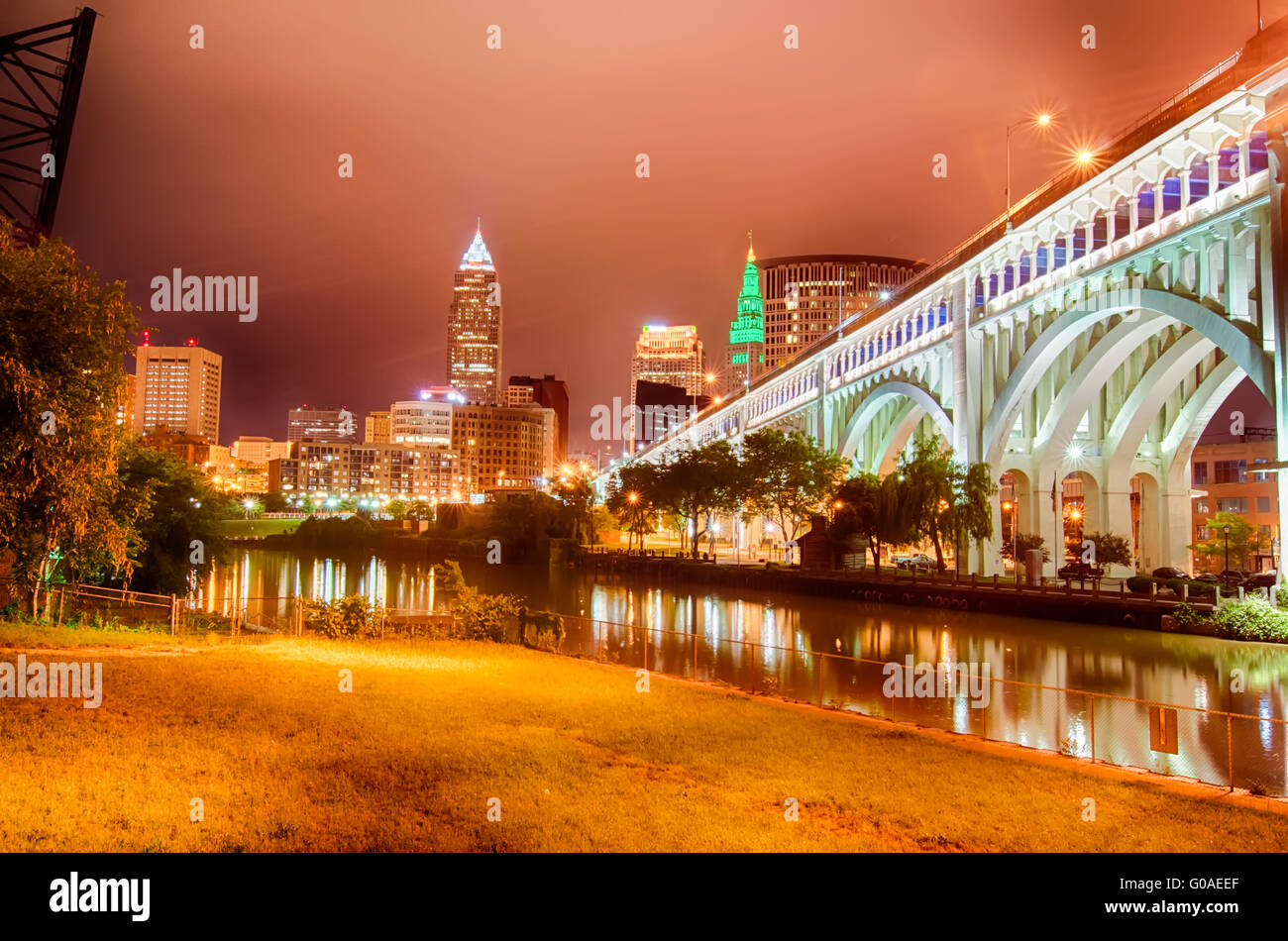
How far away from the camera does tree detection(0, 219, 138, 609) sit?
20.0 metres

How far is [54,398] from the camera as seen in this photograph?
20.6m

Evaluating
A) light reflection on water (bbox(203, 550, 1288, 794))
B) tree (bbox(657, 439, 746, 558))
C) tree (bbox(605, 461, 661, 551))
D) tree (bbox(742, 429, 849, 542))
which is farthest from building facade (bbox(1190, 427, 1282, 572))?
light reflection on water (bbox(203, 550, 1288, 794))

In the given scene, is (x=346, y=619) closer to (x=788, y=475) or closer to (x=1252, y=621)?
(x=1252, y=621)

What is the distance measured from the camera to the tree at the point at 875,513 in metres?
54.0

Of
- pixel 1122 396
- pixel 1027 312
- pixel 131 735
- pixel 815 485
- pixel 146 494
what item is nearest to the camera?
pixel 131 735

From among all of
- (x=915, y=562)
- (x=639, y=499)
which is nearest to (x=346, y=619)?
(x=915, y=562)

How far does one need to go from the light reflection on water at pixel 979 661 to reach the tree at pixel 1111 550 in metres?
16.0

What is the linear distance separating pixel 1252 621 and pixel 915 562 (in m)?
41.4

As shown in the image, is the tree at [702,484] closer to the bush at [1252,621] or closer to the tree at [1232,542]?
the tree at [1232,542]

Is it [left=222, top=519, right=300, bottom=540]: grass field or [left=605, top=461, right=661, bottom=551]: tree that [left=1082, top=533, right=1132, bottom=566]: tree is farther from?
[left=222, top=519, right=300, bottom=540]: grass field
